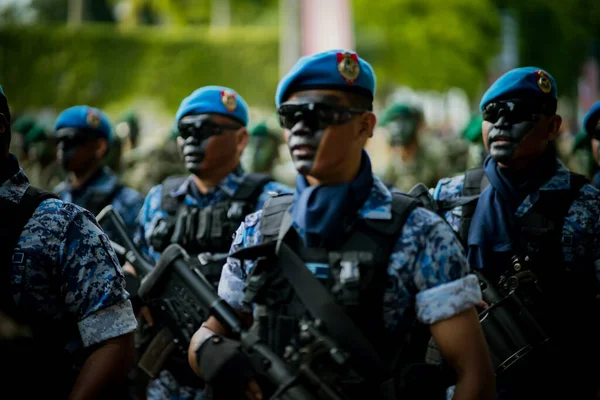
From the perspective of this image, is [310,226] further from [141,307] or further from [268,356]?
[141,307]

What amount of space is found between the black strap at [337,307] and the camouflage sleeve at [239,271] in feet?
0.78

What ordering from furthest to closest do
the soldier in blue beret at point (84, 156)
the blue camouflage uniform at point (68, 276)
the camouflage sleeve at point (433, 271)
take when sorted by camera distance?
the soldier in blue beret at point (84, 156)
the blue camouflage uniform at point (68, 276)
the camouflage sleeve at point (433, 271)

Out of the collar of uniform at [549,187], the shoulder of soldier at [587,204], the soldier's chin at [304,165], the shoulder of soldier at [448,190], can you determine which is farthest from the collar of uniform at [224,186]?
the soldier's chin at [304,165]

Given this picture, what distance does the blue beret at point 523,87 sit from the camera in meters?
4.75

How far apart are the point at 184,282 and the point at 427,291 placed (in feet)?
3.03

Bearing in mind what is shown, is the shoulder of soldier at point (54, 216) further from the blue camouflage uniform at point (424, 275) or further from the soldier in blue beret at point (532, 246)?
the soldier in blue beret at point (532, 246)

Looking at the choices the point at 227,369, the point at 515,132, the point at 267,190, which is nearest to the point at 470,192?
the point at 515,132

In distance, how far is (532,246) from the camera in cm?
459

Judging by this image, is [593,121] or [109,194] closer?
[593,121]

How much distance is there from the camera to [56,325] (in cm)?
342

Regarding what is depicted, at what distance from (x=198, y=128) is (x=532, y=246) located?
2.28 m

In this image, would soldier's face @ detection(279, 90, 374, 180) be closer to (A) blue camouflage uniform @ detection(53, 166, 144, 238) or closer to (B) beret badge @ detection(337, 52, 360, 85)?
(B) beret badge @ detection(337, 52, 360, 85)

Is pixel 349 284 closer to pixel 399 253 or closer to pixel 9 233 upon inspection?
pixel 399 253

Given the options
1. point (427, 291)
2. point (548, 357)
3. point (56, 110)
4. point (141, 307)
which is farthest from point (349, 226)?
point (56, 110)
